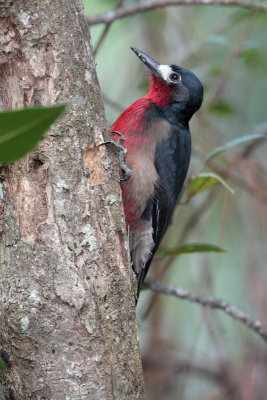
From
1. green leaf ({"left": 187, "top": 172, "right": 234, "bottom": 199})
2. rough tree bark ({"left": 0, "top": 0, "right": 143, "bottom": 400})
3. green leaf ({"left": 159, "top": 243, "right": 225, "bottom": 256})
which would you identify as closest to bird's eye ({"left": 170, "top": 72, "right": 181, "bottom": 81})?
green leaf ({"left": 187, "top": 172, "right": 234, "bottom": 199})

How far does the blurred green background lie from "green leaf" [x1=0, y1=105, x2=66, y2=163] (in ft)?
6.70

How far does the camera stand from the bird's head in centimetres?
316

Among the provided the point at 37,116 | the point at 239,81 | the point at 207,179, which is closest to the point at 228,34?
the point at 239,81

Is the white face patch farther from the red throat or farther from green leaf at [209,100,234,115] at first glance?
green leaf at [209,100,234,115]

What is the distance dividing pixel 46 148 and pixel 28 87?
0.24 m

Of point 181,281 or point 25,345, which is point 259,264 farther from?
point 25,345

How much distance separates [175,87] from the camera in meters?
3.21

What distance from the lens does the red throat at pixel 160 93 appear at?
10.6 ft

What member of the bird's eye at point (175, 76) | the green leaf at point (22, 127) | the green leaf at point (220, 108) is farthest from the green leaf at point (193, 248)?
the green leaf at point (22, 127)

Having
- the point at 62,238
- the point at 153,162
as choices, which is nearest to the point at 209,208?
the point at 153,162

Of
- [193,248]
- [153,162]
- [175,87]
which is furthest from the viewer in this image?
[175,87]

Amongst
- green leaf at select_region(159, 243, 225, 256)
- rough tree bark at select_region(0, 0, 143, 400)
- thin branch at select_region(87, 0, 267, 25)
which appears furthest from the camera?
thin branch at select_region(87, 0, 267, 25)

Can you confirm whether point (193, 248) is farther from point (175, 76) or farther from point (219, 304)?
point (175, 76)

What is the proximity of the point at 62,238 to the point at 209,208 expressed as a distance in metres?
2.56
